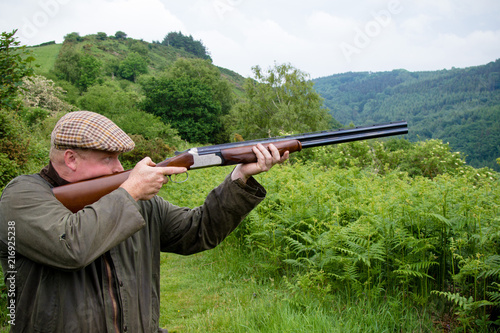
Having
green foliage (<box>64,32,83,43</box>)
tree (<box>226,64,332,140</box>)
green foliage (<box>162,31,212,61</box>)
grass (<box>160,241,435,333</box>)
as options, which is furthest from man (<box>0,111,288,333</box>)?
green foliage (<box>162,31,212,61</box>)

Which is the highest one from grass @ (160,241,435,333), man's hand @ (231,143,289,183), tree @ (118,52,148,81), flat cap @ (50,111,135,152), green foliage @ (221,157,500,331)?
tree @ (118,52,148,81)

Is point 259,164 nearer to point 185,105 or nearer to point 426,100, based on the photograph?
point 426,100

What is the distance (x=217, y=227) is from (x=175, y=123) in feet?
211

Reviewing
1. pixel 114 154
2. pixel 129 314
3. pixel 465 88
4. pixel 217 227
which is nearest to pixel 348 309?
pixel 217 227

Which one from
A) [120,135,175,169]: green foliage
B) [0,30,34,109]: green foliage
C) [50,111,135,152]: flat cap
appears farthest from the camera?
[120,135,175,169]: green foliage

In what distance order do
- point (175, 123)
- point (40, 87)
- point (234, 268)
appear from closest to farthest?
point (234, 268)
point (40, 87)
point (175, 123)

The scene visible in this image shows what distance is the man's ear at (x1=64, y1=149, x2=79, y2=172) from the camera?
2276 millimetres

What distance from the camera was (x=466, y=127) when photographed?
30.9 metres

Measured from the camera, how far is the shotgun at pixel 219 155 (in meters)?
2.27

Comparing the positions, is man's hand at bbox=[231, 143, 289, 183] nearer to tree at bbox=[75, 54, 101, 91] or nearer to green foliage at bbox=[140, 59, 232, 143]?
green foliage at bbox=[140, 59, 232, 143]

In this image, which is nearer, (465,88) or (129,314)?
(129,314)

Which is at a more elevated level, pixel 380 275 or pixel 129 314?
pixel 129 314

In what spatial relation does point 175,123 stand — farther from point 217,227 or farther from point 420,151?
point 217,227

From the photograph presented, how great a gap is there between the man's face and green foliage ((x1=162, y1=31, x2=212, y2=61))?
161360 mm
